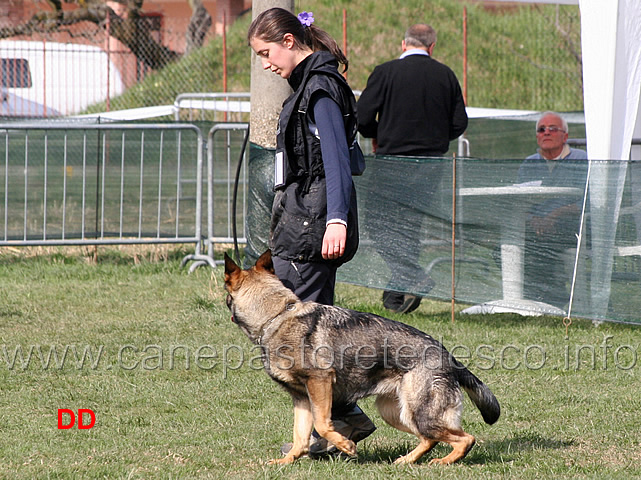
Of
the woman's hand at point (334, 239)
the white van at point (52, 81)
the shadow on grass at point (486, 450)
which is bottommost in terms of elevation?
the shadow on grass at point (486, 450)

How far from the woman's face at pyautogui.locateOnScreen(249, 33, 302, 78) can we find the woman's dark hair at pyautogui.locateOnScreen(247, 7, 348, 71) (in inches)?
0.8

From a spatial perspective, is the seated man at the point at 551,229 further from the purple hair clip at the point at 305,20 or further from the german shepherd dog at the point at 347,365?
the purple hair clip at the point at 305,20

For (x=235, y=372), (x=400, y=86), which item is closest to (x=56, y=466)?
(x=235, y=372)

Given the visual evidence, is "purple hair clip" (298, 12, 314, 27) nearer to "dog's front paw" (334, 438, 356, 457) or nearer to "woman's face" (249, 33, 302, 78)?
"woman's face" (249, 33, 302, 78)

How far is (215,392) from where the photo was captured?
16.6ft

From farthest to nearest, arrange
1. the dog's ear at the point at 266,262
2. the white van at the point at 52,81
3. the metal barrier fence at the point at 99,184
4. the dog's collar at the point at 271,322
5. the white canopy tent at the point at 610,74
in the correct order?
the white van at the point at 52,81
the metal barrier fence at the point at 99,184
the white canopy tent at the point at 610,74
the dog's ear at the point at 266,262
the dog's collar at the point at 271,322

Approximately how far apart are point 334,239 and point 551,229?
10.6 feet

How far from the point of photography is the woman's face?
3.75 m

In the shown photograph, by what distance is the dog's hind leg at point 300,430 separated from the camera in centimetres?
384

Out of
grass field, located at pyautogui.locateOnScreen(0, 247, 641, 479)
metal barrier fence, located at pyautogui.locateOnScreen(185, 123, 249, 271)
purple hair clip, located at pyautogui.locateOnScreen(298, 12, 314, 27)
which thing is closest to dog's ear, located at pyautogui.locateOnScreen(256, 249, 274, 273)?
grass field, located at pyautogui.locateOnScreen(0, 247, 641, 479)

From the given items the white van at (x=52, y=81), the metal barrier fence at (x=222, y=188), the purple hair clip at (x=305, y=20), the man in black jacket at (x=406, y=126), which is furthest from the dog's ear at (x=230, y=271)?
the white van at (x=52, y=81)

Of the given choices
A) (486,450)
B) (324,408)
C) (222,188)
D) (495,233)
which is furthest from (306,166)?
(222,188)

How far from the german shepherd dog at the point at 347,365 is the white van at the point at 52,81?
16.8 meters

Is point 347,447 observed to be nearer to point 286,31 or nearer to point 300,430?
point 300,430
